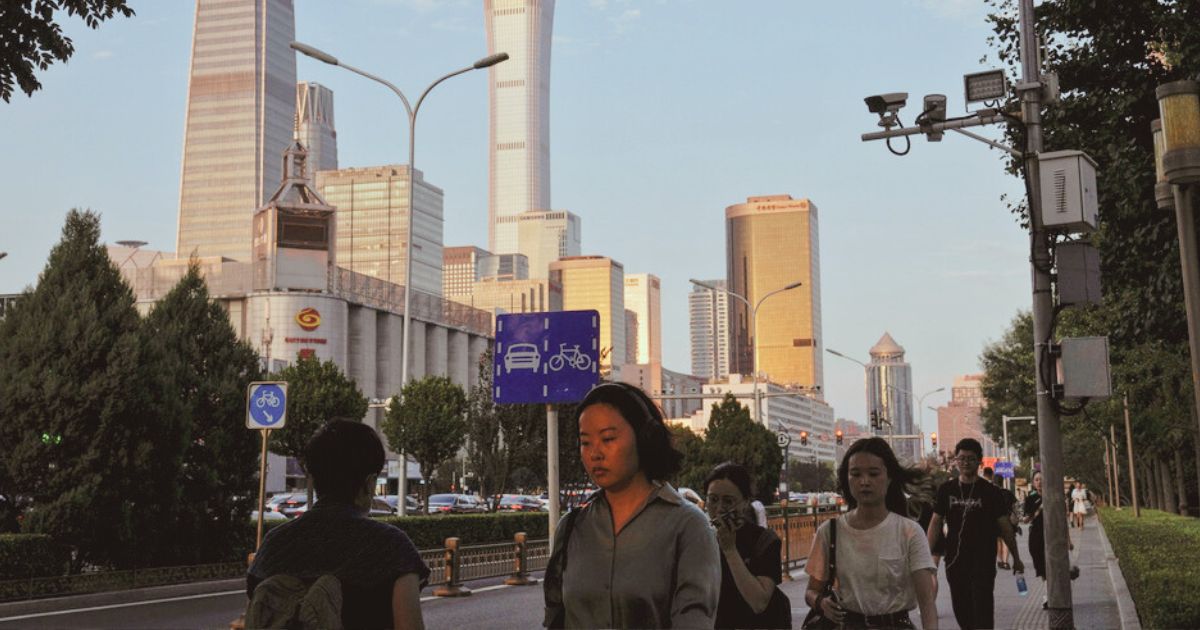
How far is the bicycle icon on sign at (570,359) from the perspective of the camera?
45.8 ft

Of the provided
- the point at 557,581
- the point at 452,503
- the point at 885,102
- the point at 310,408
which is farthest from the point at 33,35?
the point at 452,503

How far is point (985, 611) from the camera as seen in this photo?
9.18 meters

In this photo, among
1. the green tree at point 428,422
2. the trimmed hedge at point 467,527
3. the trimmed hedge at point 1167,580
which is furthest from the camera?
the green tree at point 428,422

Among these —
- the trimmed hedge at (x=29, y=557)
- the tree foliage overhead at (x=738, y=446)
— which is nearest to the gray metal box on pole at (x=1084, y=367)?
the trimmed hedge at (x=29, y=557)

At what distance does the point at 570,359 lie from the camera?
1402 centimetres

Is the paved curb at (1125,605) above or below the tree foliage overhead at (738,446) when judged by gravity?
below

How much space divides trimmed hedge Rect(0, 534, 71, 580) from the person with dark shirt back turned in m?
17.0

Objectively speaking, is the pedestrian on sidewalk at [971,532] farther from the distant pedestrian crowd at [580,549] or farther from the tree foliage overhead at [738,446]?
the tree foliage overhead at [738,446]

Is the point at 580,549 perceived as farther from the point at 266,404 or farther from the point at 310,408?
the point at 310,408

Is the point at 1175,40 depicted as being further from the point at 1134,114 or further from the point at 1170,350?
the point at 1170,350

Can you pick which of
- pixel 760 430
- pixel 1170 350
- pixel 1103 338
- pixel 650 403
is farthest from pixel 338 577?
pixel 760 430

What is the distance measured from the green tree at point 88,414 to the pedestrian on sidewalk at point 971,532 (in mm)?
15291

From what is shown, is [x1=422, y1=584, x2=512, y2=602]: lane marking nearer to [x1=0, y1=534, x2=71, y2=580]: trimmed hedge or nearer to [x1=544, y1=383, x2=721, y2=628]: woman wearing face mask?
[x1=0, y1=534, x2=71, y2=580]: trimmed hedge

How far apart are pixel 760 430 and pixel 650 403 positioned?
193 ft
